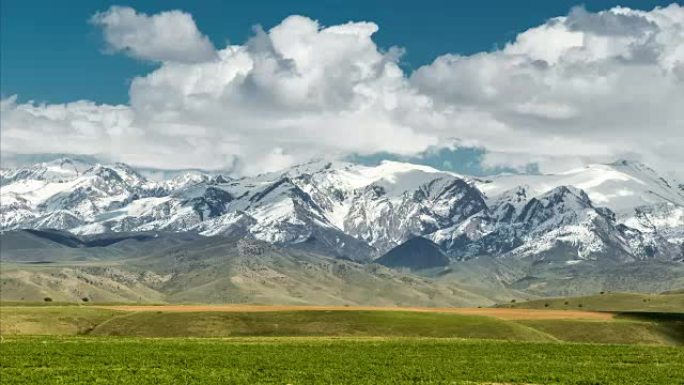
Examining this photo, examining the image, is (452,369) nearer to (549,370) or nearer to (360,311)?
(549,370)

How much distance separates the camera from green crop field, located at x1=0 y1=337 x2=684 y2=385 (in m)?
76.4

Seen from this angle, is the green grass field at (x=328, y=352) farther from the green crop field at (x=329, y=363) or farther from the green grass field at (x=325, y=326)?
the green grass field at (x=325, y=326)

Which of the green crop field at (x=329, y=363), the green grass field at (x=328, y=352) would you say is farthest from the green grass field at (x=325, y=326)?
the green crop field at (x=329, y=363)

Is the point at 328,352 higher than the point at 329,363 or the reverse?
the reverse

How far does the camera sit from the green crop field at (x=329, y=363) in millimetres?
76438

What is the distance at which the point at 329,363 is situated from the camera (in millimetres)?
90188

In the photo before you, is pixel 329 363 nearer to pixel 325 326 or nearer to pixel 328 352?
pixel 328 352

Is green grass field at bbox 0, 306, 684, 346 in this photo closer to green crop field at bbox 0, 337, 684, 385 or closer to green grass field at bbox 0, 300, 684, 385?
green grass field at bbox 0, 300, 684, 385

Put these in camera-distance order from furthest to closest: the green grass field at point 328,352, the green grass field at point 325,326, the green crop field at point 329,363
Answer: the green grass field at point 325,326, the green grass field at point 328,352, the green crop field at point 329,363

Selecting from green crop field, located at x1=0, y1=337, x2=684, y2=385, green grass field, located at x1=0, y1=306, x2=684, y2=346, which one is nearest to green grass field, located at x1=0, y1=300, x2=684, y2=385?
green crop field, located at x1=0, y1=337, x2=684, y2=385

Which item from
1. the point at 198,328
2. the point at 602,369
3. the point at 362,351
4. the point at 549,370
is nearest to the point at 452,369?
the point at 549,370

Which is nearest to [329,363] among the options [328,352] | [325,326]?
[328,352]

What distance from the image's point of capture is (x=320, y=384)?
72500 mm

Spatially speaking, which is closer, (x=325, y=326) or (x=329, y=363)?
(x=329, y=363)
